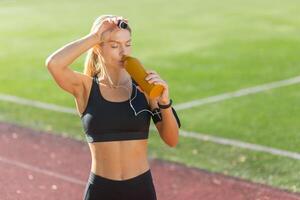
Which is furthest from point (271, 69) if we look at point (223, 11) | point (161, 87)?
point (161, 87)

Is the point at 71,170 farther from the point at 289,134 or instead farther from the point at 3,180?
A: the point at 289,134

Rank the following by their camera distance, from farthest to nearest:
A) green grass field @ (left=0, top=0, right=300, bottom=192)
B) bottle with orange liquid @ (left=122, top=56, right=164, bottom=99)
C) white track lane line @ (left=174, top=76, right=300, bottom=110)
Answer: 1. white track lane line @ (left=174, top=76, right=300, bottom=110)
2. green grass field @ (left=0, top=0, right=300, bottom=192)
3. bottle with orange liquid @ (left=122, top=56, right=164, bottom=99)

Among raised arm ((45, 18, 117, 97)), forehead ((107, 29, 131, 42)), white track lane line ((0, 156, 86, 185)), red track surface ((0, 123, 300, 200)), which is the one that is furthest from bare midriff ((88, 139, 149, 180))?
white track lane line ((0, 156, 86, 185))

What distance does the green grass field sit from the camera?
32.1 ft

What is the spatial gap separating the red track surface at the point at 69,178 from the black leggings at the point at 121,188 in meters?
3.33

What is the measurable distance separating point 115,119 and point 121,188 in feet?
1.67

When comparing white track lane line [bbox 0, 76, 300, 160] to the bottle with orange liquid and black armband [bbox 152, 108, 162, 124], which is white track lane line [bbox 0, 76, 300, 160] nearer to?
black armband [bbox 152, 108, 162, 124]

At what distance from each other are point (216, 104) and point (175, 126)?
295 inches

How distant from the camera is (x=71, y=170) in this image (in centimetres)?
918

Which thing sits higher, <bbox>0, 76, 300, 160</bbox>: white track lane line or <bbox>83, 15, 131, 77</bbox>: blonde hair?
<bbox>83, 15, 131, 77</bbox>: blonde hair

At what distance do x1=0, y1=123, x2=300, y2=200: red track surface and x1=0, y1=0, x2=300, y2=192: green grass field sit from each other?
1.02 ft

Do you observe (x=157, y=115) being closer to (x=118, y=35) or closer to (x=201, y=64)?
(x=118, y=35)

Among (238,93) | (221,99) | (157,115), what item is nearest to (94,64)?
(157,115)

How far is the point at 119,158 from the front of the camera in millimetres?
4758
